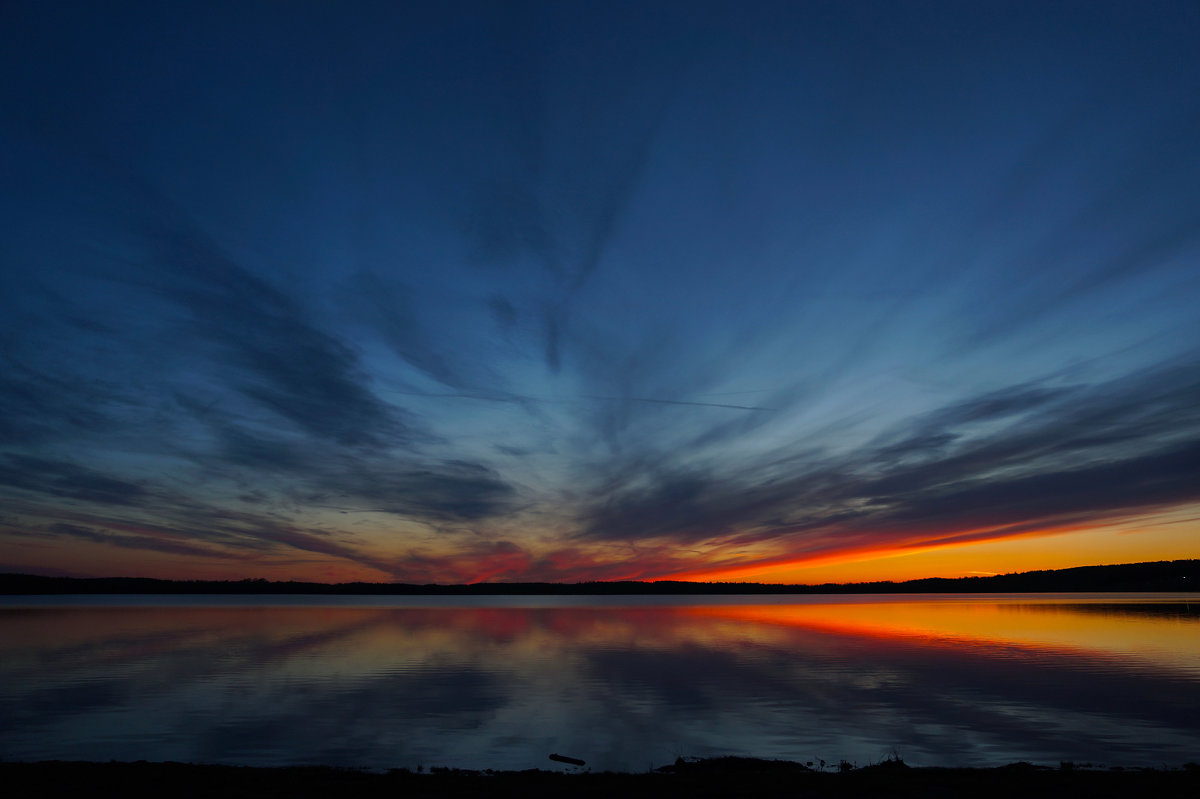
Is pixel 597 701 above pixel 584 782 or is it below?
above

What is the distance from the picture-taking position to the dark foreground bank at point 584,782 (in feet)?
50.7

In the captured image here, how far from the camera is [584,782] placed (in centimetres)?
1709

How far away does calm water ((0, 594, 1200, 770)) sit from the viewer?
2252 cm

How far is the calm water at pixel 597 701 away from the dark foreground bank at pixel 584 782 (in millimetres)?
3236

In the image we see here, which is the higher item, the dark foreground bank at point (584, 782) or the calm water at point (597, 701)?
the calm water at point (597, 701)

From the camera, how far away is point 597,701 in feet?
104

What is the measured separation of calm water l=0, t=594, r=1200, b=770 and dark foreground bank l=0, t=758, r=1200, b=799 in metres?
3.24

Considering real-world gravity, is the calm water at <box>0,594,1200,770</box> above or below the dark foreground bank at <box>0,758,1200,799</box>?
above

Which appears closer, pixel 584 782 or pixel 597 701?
pixel 584 782

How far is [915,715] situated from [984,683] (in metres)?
10.9

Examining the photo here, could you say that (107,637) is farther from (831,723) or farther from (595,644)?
(831,723)

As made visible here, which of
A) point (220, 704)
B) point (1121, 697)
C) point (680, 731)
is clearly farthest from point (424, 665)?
point (1121, 697)

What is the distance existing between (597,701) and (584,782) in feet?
49.4

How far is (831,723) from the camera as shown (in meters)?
26.6
